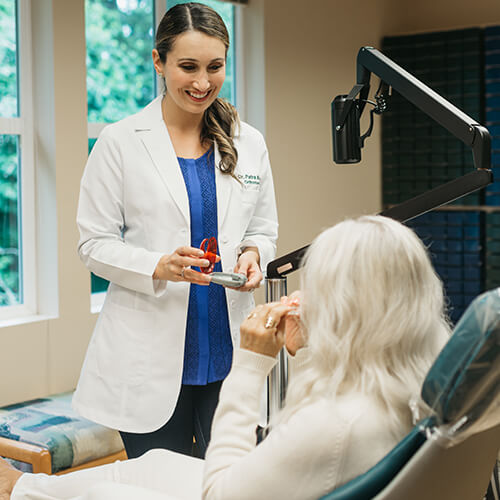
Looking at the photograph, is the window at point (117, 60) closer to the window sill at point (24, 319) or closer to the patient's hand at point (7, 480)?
the window sill at point (24, 319)

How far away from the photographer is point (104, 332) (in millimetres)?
1767

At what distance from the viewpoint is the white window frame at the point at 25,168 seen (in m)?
3.29

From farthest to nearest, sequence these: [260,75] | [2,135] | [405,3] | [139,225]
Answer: [405,3] → [260,75] → [2,135] → [139,225]

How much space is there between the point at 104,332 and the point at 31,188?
1.77m

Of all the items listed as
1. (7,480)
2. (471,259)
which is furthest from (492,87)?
(7,480)

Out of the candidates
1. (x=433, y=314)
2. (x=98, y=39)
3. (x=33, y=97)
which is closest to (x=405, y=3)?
(x=98, y=39)

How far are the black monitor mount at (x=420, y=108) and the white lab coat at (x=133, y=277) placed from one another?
27 cm

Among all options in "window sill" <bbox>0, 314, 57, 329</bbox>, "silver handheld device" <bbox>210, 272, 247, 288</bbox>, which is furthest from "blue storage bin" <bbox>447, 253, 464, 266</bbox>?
"silver handheld device" <bbox>210, 272, 247, 288</bbox>

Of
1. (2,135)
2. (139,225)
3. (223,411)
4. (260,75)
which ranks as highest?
(260,75)

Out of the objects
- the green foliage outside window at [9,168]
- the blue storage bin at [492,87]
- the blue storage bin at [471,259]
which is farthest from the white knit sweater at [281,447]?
the blue storage bin at [492,87]

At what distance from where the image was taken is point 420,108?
5.02 feet

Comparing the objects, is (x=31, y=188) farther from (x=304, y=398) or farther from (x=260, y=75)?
(x=304, y=398)

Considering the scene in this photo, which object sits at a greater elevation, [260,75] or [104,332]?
[260,75]

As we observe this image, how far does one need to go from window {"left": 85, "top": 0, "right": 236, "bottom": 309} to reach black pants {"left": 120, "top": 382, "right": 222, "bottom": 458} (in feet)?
6.33
